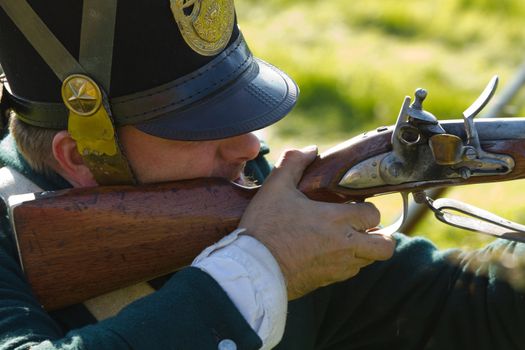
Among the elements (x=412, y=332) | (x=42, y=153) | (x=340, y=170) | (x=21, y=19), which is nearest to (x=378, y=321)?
(x=412, y=332)

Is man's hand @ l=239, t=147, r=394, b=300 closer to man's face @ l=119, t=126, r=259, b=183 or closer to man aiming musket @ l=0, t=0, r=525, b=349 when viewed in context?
man aiming musket @ l=0, t=0, r=525, b=349

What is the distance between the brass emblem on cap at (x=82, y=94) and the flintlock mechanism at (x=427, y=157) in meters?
0.77

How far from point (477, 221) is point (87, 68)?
1322mm

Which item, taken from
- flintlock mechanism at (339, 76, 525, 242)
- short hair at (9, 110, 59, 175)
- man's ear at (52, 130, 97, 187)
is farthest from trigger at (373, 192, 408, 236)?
short hair at (9, 110, 59, 175)

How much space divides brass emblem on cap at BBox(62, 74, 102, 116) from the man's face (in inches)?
4.9

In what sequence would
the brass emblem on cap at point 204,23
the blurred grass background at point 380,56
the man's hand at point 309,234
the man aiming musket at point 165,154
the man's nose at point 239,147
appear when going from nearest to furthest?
the man aiming musket at point 165,154
the man's hand at point 309,234
the brass emblem on cap at point 204,23
the man's nose at point 239,147
the blurred grass background at point 380,56

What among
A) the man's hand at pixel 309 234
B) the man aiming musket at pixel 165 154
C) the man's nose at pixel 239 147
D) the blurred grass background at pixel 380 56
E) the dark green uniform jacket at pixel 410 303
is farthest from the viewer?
the blurred grass background at pixel 380 56

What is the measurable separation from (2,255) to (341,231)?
99cm

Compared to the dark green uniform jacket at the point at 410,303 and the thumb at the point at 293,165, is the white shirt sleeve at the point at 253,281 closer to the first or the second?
the thumb at the point at 293,165

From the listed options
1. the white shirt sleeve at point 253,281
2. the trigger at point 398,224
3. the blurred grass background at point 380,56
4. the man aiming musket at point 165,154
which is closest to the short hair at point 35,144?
the man aiming musket at point 165,154

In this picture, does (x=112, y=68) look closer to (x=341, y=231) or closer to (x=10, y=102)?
(x=10, y=102)

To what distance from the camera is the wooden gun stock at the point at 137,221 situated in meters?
3.20

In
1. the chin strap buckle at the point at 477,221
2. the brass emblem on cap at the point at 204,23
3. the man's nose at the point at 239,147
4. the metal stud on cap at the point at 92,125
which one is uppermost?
the brass emblem on cap at the point at 204,23

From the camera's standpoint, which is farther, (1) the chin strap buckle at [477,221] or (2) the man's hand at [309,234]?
(1) the chin strap buckle at [477,221]
